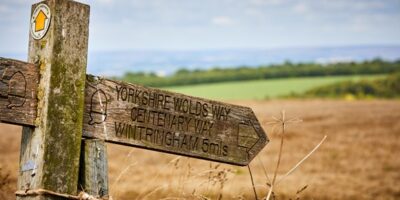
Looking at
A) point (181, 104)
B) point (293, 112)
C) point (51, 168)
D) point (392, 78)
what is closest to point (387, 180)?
point (181, 104)

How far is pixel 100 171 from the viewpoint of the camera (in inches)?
112

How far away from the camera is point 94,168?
2.83m

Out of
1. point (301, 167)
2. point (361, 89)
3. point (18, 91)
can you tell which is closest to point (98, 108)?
point (18, 91)

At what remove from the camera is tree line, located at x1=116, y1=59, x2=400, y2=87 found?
5481 cm

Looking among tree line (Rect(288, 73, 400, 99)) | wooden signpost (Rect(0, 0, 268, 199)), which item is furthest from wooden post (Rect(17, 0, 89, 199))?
tree line (Rect(288, 73, 400, 99))

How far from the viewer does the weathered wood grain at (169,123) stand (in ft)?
9.46

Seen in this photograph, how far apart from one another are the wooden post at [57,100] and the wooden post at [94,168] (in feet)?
0.25

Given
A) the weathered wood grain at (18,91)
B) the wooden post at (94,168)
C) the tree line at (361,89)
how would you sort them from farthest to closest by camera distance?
1. the tree line at (361,89)
2. the wooden post at (94,168)
3. the weathered wood grain at (18,91)

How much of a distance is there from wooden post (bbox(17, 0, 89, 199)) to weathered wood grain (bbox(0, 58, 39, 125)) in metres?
0.03

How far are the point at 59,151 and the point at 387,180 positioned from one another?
9904 mm

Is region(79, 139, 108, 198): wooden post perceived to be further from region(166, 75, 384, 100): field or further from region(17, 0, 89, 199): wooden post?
region(166, 75, 384, 100): field

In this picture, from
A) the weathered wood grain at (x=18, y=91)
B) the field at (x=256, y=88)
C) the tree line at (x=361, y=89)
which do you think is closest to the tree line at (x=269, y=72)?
the field at (x=256, y=88)

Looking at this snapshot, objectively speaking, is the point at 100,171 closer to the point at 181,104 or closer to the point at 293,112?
the point at 181,104

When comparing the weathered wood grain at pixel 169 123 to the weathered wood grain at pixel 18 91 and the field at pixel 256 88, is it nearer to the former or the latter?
the weathered wood grain at pixel 18 91
